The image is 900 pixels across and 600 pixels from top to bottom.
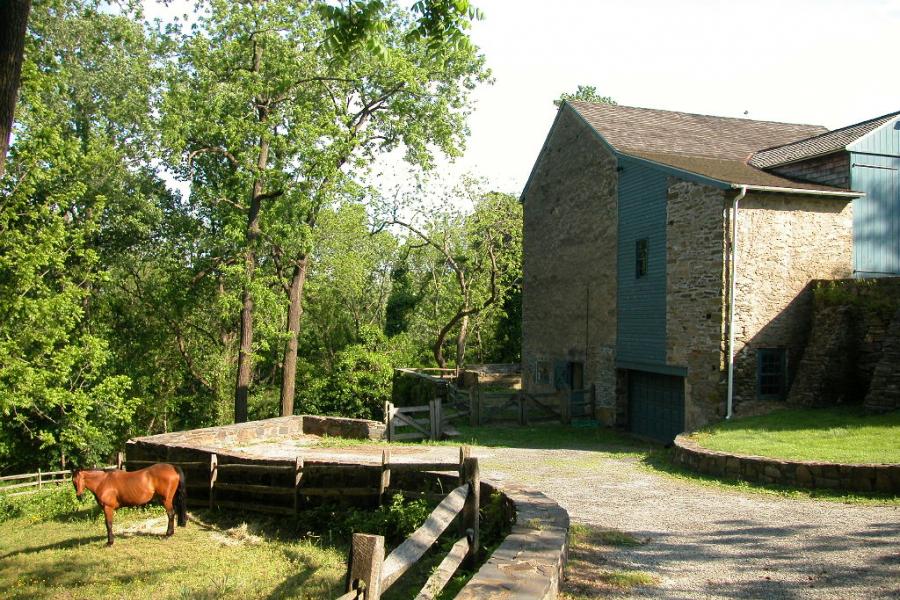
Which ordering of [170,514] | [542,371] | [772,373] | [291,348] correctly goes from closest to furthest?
1. [170,514]
2. [772,373]
3. [291,348]
4. [542,371]

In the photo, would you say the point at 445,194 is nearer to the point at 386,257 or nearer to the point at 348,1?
the point at 386,257

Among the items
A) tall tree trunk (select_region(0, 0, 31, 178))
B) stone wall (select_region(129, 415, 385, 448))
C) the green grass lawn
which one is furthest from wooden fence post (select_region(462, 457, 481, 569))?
stone wall (select_region(129, 415, 385, 448))

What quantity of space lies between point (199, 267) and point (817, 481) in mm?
21238

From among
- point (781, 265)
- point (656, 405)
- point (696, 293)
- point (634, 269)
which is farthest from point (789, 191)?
point (656, 405)

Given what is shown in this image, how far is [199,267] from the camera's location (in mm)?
25297

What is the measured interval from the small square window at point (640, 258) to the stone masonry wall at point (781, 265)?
3.24 m

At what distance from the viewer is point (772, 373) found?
16344mm

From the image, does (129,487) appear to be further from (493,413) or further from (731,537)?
(493,413)

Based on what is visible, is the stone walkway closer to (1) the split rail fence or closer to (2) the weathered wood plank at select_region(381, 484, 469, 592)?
(2) the weathered wood plank at select_region(381, 484, 469, 592)

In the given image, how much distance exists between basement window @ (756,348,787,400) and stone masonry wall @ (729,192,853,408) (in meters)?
0.15

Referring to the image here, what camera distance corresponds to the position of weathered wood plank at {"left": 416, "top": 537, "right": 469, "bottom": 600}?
547cm

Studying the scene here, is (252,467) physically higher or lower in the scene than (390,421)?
→ lower

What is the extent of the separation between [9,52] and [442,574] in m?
5.54

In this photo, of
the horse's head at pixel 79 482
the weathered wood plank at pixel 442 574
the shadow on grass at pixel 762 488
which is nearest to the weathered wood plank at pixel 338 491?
the horse's head at pixel 79 482
